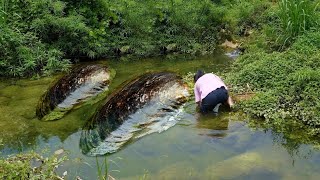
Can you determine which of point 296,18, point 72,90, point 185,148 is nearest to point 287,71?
point 296,18

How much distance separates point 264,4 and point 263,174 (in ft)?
32.1

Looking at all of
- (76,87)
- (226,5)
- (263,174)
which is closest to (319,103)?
(263,174)

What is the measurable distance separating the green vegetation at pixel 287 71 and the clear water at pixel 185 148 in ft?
1.52

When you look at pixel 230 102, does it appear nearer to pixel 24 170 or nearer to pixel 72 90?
pixel 72 90

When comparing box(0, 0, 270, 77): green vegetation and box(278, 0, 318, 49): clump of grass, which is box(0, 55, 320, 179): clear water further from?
box(278, 0, 318, 49): clump of grass

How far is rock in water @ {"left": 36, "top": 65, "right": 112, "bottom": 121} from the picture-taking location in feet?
28.0

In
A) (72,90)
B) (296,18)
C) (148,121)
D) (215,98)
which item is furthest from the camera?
(296,18)

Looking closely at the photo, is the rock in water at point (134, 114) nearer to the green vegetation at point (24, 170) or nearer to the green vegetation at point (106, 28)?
the green vegetation at point (24, 170)

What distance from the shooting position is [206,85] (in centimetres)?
789

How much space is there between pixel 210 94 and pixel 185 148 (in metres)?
1.35

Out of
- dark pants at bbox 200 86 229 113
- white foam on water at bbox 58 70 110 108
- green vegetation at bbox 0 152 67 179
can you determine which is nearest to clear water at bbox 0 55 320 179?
dark pants at bbox 200 86 229 113

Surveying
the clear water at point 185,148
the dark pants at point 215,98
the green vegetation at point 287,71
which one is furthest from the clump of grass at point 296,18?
the clear water at point 185,148

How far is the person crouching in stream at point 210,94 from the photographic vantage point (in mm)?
7680

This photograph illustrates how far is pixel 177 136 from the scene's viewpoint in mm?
7270
